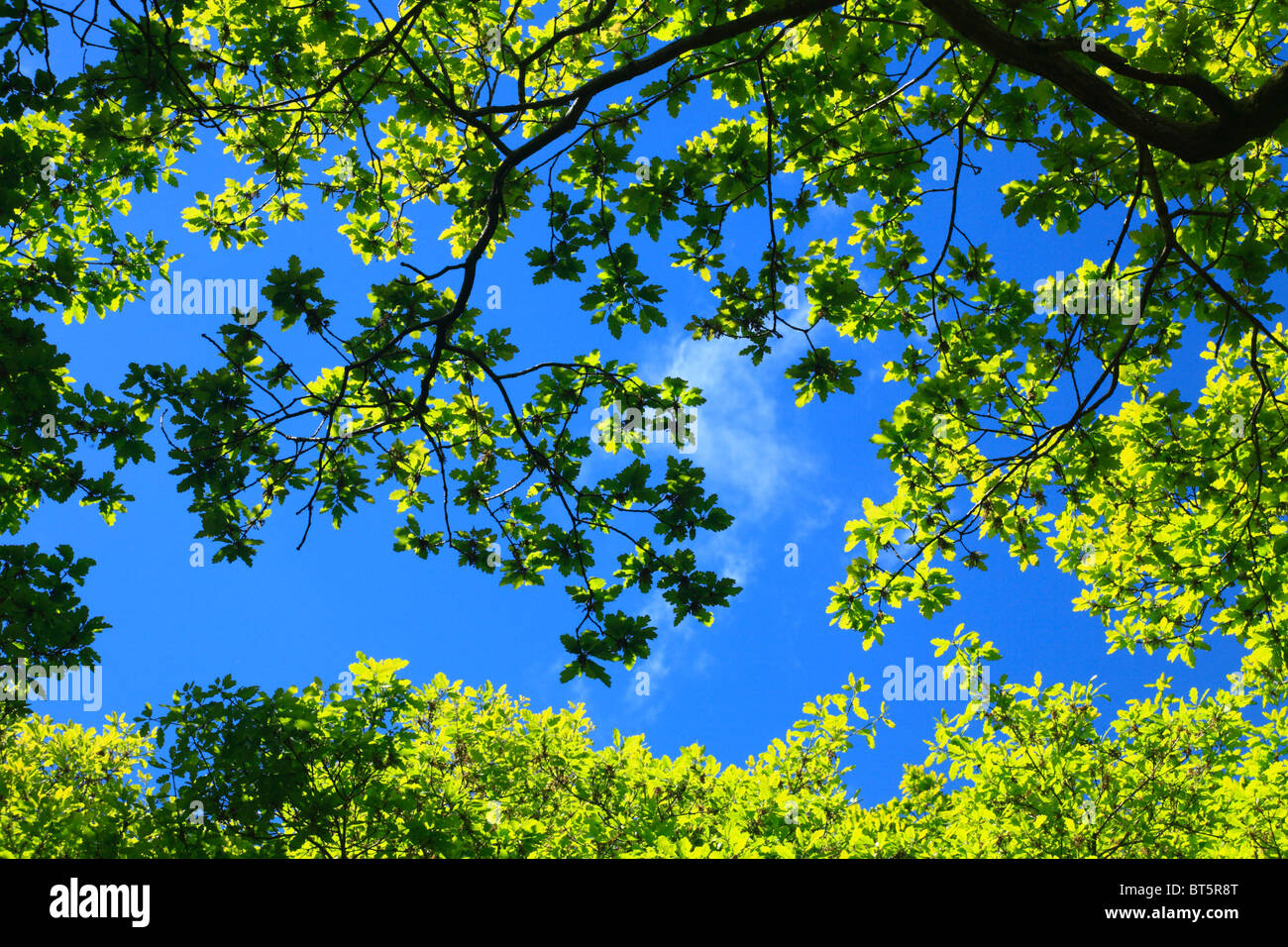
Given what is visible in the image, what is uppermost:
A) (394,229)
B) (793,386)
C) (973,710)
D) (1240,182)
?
(394,229)

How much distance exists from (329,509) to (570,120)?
3.58m

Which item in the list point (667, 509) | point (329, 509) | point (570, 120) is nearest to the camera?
point (667, 509)

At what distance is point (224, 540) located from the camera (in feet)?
17.5

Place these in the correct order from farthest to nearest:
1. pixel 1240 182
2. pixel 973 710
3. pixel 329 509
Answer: pixel 973 710
pixel 1240 182
pixel 329 509

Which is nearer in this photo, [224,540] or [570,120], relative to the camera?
[224,540]

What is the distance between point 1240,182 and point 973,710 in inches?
296

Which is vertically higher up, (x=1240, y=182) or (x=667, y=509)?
(x=1240, y=182)

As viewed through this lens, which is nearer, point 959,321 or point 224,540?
point 224,540
